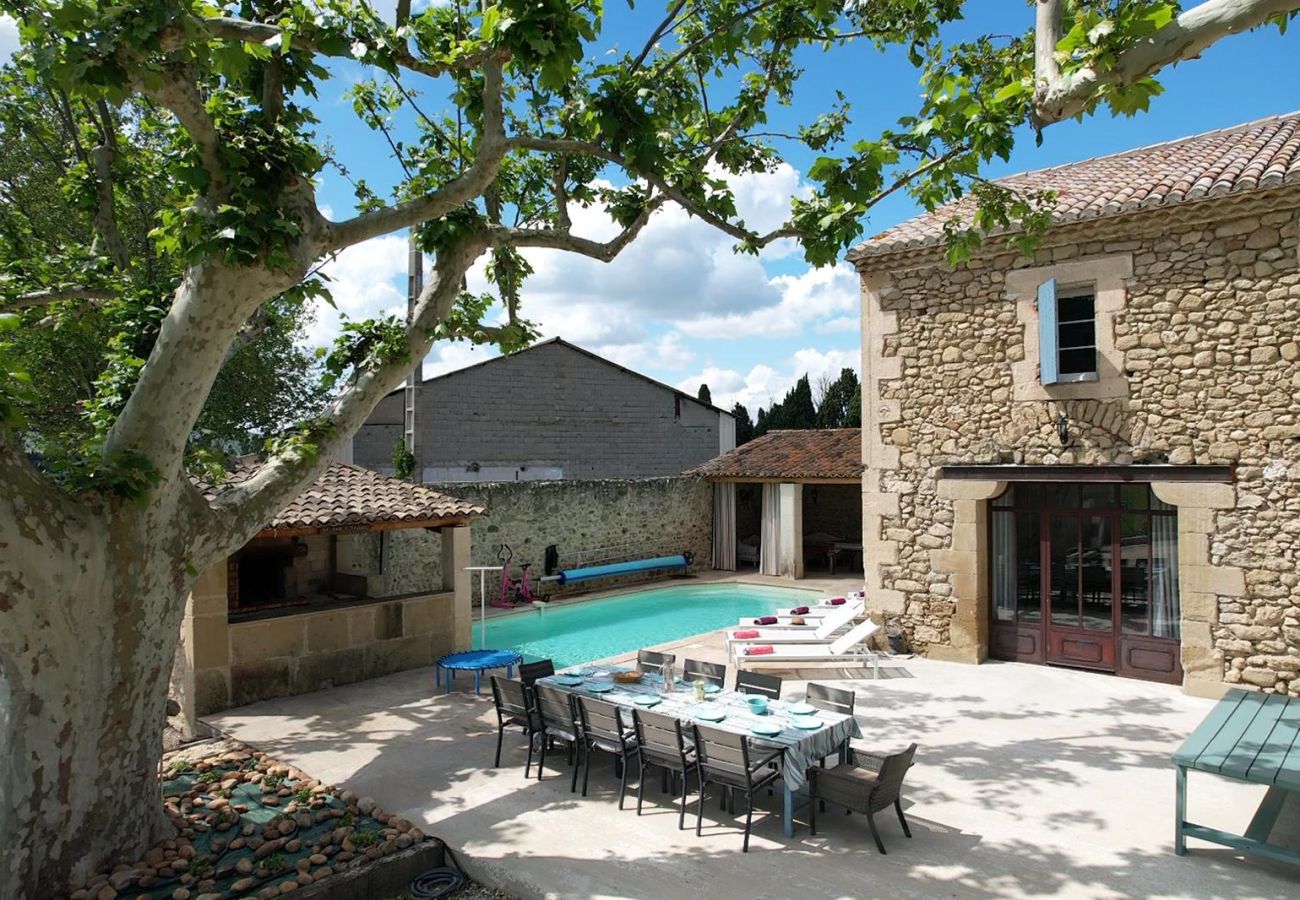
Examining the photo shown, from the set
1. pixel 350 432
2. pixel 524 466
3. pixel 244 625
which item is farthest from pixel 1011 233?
pixel 524 466

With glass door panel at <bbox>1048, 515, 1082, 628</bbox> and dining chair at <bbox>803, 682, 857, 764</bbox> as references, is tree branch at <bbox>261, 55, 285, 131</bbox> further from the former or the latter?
glass door panel at <bbox>1048, 515, 1082, 628</bbox>

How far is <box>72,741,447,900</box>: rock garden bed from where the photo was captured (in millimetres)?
5008

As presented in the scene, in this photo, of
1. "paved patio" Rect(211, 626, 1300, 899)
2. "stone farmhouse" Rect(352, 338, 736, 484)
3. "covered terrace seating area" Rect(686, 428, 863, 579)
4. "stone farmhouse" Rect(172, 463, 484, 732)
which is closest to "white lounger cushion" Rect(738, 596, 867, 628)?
"paved patio" Rect(211, 626, 1300, 899)

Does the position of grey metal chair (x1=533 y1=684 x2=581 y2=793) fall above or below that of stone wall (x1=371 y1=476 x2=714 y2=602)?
below

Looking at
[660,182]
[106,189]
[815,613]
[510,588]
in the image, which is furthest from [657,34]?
[510,588]

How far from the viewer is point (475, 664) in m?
9.89

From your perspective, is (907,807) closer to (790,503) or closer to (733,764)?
(733,764)

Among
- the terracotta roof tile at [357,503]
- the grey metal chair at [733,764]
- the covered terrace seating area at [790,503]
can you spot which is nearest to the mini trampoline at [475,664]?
the terracotta roof tile at [357,503]

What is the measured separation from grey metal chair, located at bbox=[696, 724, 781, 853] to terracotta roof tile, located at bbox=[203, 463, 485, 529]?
5.37 metres

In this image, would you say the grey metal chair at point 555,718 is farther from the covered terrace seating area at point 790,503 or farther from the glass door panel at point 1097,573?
the covered terrace seating area at point 790,503

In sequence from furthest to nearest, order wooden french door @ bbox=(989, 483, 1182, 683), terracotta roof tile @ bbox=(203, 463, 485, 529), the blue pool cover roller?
the blue pool cover roller, wooden french door @ bbox=(989, 483, 1182, 683), terracotta roof tile @ bbox=(203, 463, 485, 529)

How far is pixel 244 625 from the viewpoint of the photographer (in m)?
9.27

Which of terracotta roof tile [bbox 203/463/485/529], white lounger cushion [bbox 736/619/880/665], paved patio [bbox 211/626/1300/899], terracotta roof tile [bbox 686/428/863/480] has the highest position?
terracotta roof tile [bbox 686/428/863/480]

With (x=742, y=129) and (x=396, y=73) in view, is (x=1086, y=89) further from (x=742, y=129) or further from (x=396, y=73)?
(x=396, y=73)
